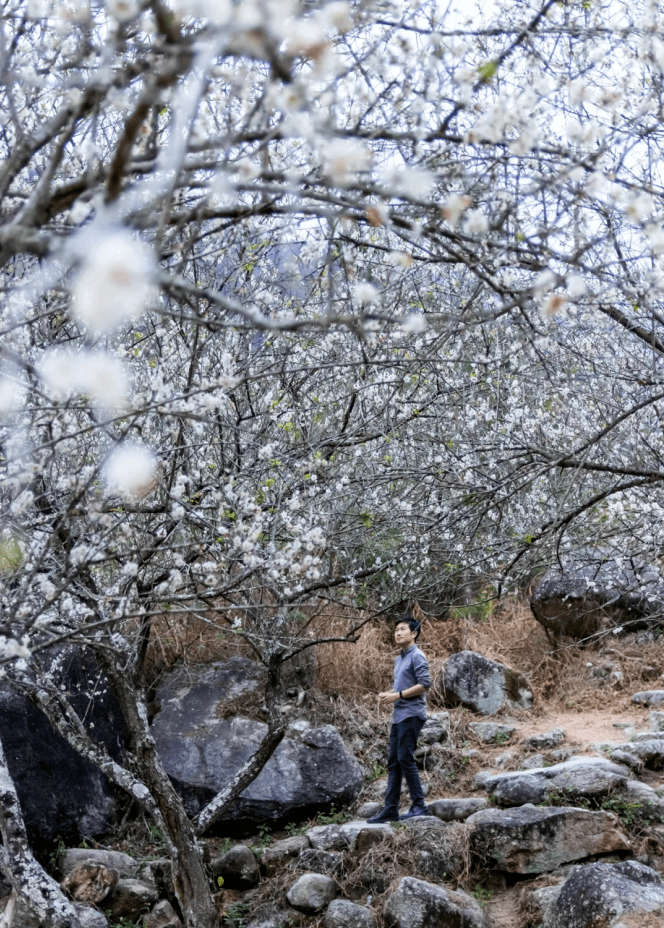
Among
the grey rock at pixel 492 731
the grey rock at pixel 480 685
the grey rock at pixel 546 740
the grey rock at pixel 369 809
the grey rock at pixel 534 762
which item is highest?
the grey rock at pixel 480 685

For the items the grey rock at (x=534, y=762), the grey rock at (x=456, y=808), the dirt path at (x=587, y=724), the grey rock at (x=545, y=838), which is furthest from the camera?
the dirt path at (x=587, y=724)

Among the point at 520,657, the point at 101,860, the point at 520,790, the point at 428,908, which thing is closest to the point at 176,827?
the point at 101,860

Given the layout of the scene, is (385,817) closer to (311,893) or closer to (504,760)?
(311,893)

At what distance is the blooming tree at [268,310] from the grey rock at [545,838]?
68.5 inches

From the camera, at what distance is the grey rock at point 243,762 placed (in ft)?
24.9

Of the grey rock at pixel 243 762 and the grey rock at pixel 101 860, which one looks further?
the grey rock at pixel 243 762

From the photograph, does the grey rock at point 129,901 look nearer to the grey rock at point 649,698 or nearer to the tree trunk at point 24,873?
the tree trunk at point 24,873

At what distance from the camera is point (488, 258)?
274cm

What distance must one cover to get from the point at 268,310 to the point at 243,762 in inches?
162

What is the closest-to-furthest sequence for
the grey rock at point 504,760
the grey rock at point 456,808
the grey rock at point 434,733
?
1. the grey rock at point 456,808
2. the grey rock at point 504,760
3. the grey rock at point 434,733

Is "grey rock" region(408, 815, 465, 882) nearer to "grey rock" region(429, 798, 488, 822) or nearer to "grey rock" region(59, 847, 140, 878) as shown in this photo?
"grey rock" region(429, 798, 488, 822)

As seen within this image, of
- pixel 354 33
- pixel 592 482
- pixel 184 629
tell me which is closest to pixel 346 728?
pixel 184 629

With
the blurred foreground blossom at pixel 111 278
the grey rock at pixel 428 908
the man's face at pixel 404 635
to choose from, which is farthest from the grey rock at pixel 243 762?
the blurred foreground blossom at pixel 111 278

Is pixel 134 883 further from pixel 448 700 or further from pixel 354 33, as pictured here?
pixel 354 33
